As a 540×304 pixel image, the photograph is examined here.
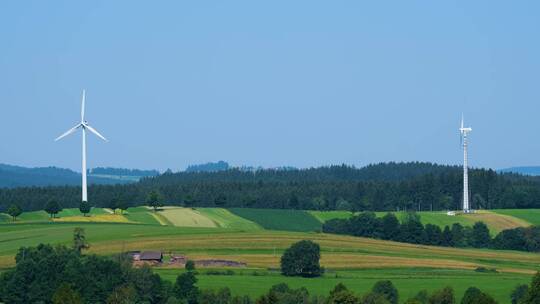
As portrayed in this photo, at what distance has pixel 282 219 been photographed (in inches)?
6649

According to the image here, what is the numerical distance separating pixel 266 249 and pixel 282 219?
46111 mm

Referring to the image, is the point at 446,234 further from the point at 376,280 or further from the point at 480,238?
the point at 376,280

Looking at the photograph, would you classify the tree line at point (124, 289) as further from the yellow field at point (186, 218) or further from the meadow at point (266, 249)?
the yellow field at point (186, 218)

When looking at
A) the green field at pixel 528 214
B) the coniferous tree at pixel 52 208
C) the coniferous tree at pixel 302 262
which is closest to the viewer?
the coniferous tree at pixel 302 262

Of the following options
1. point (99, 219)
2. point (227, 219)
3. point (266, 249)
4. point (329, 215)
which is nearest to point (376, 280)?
point (266, 249)

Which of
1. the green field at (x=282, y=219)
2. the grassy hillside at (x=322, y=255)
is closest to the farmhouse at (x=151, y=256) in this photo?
the grassy hillside at (x=322, y=255)

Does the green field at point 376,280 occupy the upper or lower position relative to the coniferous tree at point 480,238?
lower

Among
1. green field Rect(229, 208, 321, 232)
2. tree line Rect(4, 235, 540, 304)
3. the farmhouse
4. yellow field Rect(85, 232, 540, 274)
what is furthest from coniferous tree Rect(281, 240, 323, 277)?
green field Rect(229, 208, 321, 232)

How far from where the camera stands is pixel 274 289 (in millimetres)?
88500

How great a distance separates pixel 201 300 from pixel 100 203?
106m

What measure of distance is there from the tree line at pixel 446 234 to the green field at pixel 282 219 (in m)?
10.0

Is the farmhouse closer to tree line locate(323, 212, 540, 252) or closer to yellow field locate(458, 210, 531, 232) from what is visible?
tree line locate(323, 212, 540, 252)

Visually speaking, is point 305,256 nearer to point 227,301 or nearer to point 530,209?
point 227,301

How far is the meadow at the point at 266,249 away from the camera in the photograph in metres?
100
